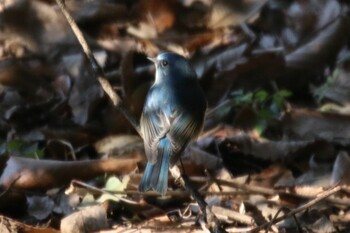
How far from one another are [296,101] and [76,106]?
5.87ft

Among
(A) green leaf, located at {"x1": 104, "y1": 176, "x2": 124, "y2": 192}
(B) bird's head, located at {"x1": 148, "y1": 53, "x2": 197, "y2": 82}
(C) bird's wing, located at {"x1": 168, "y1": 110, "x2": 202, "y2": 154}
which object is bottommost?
(A) green leaf, located at {"x1": 104, "y1": 176, "x2": 124, "y2": 192}

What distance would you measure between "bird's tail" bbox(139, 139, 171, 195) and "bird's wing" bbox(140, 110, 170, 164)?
0.04 meters

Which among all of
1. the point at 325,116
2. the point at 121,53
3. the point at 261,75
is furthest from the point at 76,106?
the point at 325,116

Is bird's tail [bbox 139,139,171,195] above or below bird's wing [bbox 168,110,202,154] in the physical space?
below

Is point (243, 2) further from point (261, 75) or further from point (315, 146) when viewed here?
point (315, 146)

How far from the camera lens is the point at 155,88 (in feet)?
18.9

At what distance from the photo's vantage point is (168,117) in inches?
214

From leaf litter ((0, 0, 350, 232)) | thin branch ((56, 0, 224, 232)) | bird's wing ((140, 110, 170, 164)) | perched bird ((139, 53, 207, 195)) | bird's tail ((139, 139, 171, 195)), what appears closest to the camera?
thin branch ((56, 0, 224, 232))

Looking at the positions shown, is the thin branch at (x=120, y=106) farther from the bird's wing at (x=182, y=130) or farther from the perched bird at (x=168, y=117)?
the bird's wing at (x=182, y=130)

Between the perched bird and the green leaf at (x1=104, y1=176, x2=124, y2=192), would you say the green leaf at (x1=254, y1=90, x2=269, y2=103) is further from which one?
the green leaf at (x1=104, y1=176, x2=124, y2=192)

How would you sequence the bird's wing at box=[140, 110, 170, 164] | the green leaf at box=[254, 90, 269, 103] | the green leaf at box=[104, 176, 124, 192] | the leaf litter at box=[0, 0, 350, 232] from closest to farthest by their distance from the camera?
the bird's wing at box=[140, 110, 170, 164] → the leaf litter at box=[0, 0, 350, 232] → the green leaf at box=[104, 176, 124, 192] → the green leaf at box=[254, 90, 269, 103]

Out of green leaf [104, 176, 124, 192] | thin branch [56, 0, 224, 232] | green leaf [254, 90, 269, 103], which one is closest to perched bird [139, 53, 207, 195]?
thin branch [56, 0, 224, 232]

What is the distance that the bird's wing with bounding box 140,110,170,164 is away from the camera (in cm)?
520

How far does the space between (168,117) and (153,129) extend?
0.57 ft
